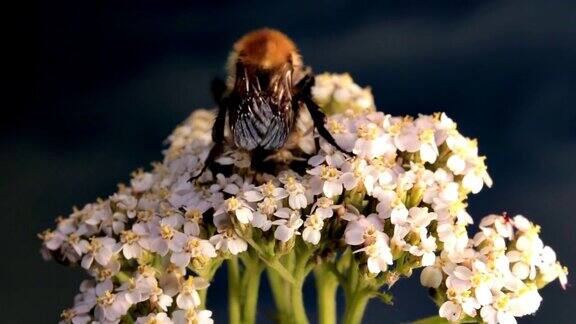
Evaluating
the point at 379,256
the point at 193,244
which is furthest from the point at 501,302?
the point at 193,244

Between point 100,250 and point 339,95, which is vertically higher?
point 339,95

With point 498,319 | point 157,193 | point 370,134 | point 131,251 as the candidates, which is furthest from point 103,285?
point 498,319

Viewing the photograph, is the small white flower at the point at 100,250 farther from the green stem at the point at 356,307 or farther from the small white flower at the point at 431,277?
the small white flower at the point at 431,277

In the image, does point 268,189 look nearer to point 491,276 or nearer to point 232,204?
point 232,204

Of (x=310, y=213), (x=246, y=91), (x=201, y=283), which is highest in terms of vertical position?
(x=246, y=91)

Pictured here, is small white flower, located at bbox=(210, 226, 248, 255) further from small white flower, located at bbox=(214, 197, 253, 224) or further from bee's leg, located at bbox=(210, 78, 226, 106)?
bee's leg, located at bbox=(210, 78, 226, 106)

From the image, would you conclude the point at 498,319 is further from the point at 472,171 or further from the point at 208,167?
the point at 208,167

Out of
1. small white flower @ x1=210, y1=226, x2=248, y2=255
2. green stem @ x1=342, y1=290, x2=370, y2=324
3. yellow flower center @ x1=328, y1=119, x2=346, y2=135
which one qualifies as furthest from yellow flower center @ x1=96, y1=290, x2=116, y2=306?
yellow flower center @ x1=328, y1=119, x2=346, y2=135
